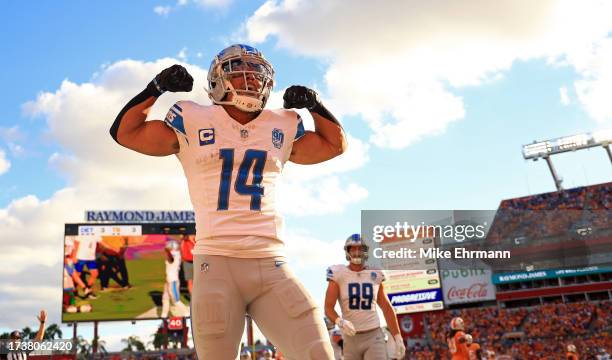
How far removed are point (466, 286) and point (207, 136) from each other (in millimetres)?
44531

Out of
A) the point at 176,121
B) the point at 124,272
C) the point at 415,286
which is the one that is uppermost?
the point at 124,272

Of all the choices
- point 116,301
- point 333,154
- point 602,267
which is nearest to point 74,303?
point 116,301

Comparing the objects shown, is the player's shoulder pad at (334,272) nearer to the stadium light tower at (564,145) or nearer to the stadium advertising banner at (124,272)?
the stadium advertising banner at (124,272)

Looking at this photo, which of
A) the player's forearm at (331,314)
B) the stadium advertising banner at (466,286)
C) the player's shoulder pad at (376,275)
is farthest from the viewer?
the stadium advertising banner at (466,286)

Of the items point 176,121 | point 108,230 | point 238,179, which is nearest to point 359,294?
point 238,179

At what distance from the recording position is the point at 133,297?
3084 cm

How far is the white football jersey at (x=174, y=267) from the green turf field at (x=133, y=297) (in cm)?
23

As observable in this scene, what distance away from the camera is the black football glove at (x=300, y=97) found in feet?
11.8

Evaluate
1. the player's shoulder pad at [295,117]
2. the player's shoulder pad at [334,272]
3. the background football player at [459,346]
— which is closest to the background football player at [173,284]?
the background football player at [459,346]

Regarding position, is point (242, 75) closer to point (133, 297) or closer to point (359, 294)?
point (359, 294)

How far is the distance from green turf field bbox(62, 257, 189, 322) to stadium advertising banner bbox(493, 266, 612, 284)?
25287 mm

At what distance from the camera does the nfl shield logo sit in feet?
11.4

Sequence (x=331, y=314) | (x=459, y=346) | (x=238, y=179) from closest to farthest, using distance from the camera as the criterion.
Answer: (x=238, y=179)
(x=331, y=314)
(x=459, y=346)

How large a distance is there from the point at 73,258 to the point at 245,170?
1189 inches
